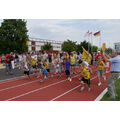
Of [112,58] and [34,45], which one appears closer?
[112,58]

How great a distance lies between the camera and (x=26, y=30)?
41.2 metres

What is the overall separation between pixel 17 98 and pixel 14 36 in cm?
3603

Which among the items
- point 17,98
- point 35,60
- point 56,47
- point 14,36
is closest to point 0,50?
point 14,36

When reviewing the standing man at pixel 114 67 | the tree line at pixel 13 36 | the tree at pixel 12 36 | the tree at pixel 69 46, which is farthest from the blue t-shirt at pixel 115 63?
the tree at pixel 69 46

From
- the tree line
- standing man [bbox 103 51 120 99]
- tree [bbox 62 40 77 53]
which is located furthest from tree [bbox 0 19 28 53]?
standing man [bbox 103 51 120 99]

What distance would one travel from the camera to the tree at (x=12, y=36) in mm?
38438

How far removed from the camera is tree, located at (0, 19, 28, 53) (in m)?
38.4

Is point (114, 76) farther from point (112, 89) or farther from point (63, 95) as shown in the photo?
point (63, 95)

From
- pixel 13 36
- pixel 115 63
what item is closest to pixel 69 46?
pixel 13 36

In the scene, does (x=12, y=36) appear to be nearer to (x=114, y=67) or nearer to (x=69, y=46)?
(x=69, y=46)

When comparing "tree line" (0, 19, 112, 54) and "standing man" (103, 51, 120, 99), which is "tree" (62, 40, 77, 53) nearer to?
"tree line" (0, 19, 112, 54)

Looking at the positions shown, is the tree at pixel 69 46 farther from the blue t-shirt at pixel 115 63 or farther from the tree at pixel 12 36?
the blue t-shirt at pixel 115 63

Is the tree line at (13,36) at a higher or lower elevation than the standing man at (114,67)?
higher

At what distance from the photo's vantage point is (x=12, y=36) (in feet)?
132
